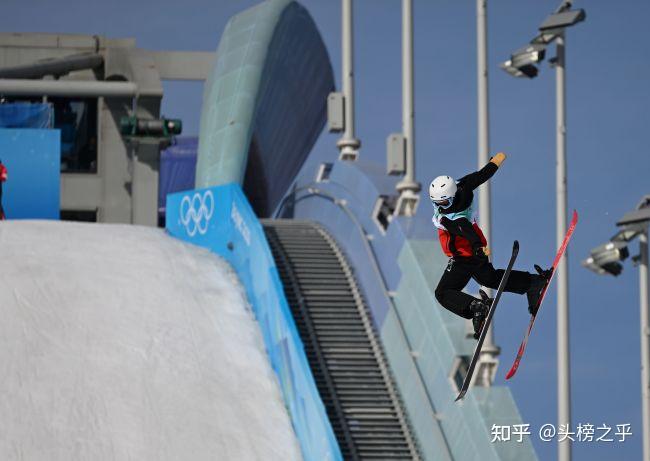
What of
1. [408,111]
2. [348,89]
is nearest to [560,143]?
[408,111]

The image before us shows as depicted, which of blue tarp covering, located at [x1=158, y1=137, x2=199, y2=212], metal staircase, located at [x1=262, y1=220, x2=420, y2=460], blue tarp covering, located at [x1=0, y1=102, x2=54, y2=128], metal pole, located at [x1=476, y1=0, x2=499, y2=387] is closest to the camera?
metal pole, located at [x1=476, y1=0, x2=499, y2=387]

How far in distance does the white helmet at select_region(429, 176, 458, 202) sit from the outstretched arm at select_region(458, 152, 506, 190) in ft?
0.70

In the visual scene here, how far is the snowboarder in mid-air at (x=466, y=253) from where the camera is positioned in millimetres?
13961

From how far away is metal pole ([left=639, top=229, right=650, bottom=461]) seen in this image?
2119cm

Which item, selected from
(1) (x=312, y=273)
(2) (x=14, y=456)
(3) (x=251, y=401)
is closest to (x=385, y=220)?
(1) (x=312, y=273)

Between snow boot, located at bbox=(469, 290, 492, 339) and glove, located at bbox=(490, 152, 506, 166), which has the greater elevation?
glove, located at bbox=(490, 152, 506, 166)

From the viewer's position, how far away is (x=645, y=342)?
21.4m

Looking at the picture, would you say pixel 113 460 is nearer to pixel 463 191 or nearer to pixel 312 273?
pixel 312 273

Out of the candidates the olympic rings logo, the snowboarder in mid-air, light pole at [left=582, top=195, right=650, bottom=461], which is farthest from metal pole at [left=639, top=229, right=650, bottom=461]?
the olympic rings logo

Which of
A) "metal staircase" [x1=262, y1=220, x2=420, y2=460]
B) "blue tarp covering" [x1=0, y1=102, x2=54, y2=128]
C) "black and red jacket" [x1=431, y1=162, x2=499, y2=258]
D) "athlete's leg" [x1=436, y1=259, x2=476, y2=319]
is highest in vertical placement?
"black and red jacket" [x1=431, y1=162, x2=499, y2=258]

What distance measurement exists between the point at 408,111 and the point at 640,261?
6291 mm

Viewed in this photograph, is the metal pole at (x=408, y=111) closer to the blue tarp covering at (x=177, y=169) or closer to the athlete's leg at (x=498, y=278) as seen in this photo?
the athlete's leg at (x=498, y=278)

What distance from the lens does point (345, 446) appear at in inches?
961

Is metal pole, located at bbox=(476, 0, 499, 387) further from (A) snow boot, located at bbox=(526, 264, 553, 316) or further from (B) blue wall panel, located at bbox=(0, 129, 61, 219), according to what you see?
(B) blue wall panel, located at bbox=(0, 129, 61, 219)
